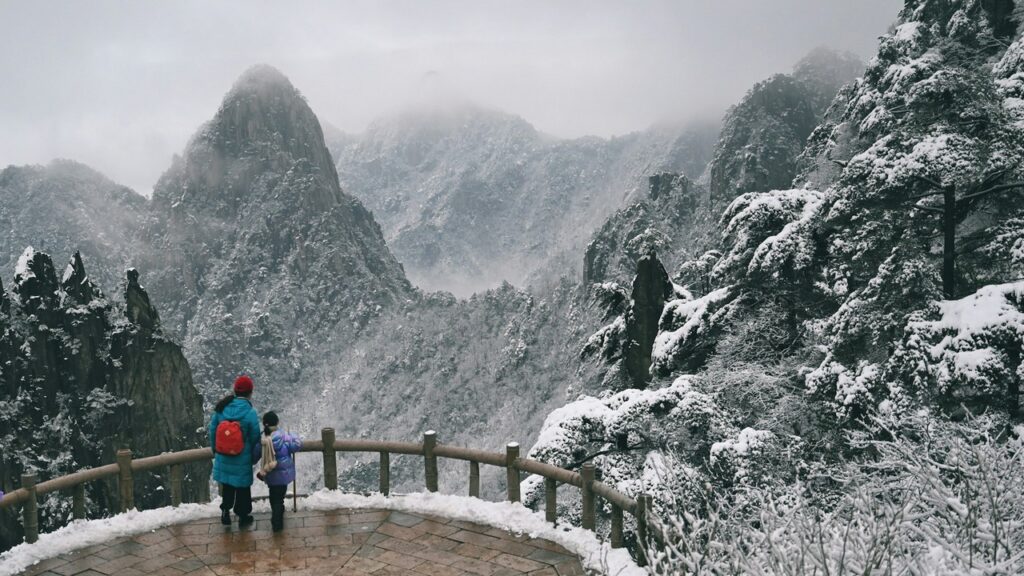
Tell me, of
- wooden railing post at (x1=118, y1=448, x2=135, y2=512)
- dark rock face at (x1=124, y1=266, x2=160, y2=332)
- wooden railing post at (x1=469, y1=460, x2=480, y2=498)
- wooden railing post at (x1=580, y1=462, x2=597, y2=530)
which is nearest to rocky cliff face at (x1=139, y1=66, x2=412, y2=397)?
dark rock face at (x1=124, y1=266, x2=160, y2=332)

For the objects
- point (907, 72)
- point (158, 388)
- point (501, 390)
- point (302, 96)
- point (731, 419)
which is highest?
point (302, 96)

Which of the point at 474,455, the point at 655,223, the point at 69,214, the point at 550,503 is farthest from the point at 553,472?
the point at 69,214

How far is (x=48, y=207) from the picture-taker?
14188 centimetres

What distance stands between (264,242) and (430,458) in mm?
137136

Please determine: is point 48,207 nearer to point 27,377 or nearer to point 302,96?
point 302,96

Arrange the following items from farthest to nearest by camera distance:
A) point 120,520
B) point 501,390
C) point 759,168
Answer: point 501,390, point 759,168, point 120,520

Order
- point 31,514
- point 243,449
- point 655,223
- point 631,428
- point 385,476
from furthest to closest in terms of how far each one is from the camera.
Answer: point 655,223
point 631,428
point 385,476
point 243,449
point 31,514

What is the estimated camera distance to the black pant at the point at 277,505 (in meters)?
7.76

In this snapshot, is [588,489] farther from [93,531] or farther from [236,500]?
[93,531]

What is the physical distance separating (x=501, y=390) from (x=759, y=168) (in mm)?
42435

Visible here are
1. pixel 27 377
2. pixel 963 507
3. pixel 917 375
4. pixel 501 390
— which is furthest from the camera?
pixel 501 390

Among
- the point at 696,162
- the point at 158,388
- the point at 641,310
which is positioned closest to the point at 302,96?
the point at 696,162

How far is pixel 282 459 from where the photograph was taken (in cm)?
768

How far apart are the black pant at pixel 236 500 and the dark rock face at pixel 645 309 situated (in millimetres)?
10740
